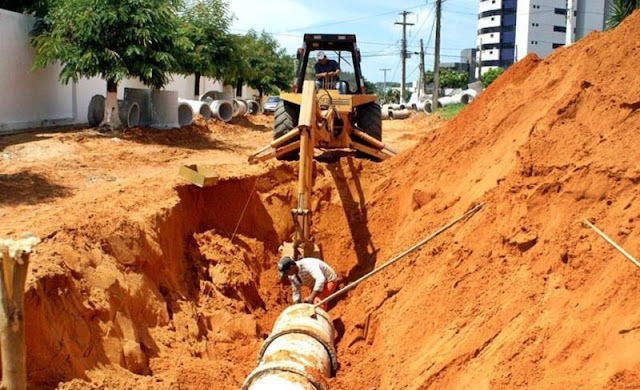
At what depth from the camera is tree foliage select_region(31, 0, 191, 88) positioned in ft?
54.0

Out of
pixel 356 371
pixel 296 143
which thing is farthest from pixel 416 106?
pixel 356 371

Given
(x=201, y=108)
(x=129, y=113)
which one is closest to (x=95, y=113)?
(x=129, y=113)

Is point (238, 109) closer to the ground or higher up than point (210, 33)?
closer to the ground

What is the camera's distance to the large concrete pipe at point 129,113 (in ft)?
60.6

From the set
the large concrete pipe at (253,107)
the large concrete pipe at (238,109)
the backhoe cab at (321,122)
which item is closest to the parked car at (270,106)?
the large concrete pipe at (253,107)

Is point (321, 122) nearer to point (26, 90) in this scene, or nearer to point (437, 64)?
point (26, 90)

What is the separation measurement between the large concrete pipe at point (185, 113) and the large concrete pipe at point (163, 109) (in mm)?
985

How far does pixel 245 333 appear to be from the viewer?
8.86 meters

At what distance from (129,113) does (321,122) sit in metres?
9.82

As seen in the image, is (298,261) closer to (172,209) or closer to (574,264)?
(172,209)

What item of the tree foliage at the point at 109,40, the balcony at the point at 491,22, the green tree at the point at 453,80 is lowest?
the tree foliage at the point at 109,40

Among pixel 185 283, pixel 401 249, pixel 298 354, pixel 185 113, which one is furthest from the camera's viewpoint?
pixel 185 113

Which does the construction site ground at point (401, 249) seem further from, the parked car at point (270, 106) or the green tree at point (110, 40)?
the parked car at point (270, 106)

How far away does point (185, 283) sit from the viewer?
9195mm
